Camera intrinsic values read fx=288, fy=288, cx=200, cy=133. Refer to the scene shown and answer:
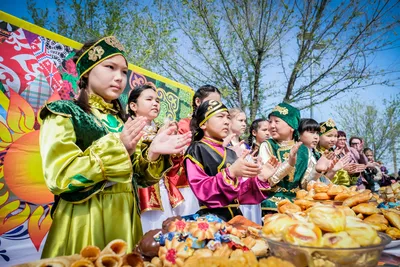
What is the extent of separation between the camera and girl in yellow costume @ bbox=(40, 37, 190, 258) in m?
1.23

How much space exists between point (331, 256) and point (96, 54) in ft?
4.84

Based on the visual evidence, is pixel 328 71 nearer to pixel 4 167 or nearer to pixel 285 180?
pixel 285 180

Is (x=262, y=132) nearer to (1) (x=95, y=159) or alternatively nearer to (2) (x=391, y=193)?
(2) (x=391, y=193)

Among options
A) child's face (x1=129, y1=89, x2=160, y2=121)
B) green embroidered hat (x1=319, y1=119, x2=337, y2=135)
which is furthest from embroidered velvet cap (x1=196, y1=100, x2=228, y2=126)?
green embroidered hat (x1=319, y1=119, x2=337, y2=135)

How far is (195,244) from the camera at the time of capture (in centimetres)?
100

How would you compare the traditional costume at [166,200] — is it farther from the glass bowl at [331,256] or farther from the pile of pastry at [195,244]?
the glass bowl at [331,256]

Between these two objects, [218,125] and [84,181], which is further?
[218,125]

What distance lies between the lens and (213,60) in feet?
29.5

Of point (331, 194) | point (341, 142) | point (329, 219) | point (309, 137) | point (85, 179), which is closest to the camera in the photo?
point (329, 219)

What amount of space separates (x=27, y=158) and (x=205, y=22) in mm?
7011

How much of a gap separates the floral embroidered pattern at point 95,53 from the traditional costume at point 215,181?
3.41 ft

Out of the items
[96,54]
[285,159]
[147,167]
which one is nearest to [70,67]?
[96,54]

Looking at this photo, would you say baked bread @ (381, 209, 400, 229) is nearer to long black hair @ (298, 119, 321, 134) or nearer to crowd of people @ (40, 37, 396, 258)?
crowd of people @ (40, 37, 396, 258)

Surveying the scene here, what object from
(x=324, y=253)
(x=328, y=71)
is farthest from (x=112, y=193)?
(x=328, y=71)
